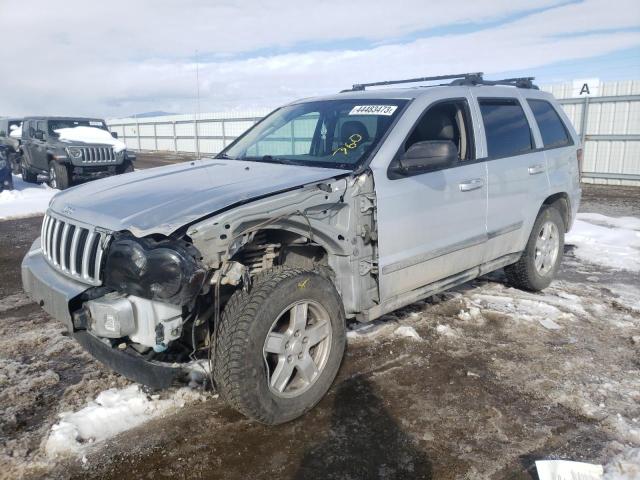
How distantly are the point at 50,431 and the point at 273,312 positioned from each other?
1451mm

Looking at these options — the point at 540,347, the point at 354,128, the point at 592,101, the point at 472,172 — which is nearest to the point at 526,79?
the point at 472,172

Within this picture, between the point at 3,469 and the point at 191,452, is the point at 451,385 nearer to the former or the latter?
the point at 191,452

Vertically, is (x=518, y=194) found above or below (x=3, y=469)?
above

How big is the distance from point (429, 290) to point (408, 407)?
1035mm

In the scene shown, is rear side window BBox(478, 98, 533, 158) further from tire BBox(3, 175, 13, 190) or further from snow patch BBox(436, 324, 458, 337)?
tire BBox(3, 175, 13, 190)

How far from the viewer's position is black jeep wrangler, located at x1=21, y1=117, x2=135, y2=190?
13.1 m

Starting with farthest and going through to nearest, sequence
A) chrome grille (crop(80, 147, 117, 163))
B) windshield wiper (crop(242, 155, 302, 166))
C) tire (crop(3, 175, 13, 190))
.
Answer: chrome grille (crop(80, 147, 117, 163)), tire (crop(3, 175, 13, 190)), windshield wiper (crop(242, 155, 302, 166))

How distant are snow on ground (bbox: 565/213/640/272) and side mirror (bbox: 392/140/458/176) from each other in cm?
388

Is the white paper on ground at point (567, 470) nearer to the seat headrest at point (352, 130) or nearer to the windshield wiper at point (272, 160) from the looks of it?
the seat headrest at point (352, 130)

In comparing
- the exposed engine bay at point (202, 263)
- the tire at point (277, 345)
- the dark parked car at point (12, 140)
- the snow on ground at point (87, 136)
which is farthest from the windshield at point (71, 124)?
the tire at point (277, 345)

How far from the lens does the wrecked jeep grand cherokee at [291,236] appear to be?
2.71 m

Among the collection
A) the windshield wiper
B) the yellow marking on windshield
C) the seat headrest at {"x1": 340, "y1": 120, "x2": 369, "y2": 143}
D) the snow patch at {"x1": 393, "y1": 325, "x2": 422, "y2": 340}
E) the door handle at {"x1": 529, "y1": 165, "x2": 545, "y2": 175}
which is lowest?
the snow patch at {"x1": 393, "y1": 325, "x2": 422, "y2": 340}

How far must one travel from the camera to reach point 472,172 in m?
4.20

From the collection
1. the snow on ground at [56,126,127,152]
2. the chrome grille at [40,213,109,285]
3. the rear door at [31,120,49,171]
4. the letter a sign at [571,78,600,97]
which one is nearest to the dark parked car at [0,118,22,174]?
the rear door at [31,120,49,171]
